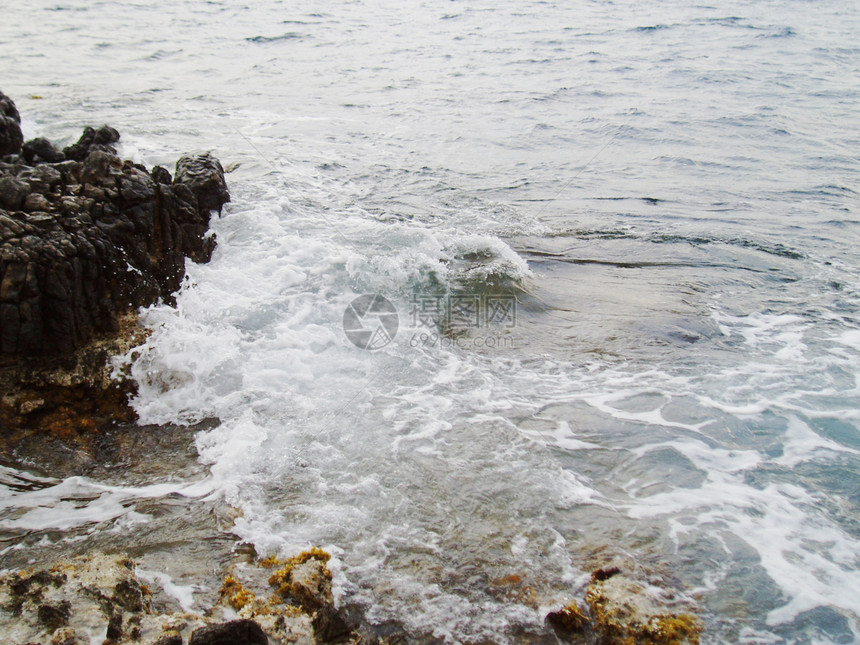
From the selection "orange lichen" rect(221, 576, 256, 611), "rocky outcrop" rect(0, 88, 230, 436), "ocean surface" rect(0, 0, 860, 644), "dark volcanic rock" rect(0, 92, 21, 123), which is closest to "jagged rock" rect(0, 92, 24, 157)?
"dark volcanic rock" rect(0, 92, 21, 123)

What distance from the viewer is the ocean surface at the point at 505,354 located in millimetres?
3615

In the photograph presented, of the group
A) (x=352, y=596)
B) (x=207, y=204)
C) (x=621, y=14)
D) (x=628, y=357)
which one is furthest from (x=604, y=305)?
(x=621, y=14)

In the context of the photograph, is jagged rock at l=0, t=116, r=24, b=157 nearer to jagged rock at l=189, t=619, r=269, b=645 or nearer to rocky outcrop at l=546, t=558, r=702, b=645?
jagged rock at l=189, t=619, r=269, b=645

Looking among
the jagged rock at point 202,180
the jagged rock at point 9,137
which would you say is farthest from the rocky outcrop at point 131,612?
the jagged rock at point 9,137

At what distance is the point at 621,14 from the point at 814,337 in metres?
26.7

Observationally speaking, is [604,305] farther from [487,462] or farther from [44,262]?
[44,262]

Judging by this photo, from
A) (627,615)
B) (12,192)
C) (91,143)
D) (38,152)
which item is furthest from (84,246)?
(627,615)

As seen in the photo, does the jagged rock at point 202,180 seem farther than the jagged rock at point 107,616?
Yes

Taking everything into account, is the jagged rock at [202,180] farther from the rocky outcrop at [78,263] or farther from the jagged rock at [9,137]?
the jagged rock at [9,137]

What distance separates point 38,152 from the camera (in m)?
7.29

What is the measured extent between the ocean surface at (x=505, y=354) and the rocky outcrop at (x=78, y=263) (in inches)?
15.7

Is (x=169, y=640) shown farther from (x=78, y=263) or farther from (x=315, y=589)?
(x=78, y=263)

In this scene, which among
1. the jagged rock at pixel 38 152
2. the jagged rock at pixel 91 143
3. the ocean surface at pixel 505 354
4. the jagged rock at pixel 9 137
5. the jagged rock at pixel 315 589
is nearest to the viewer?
the jagged rock at pixel 315 589

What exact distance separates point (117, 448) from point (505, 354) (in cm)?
356
